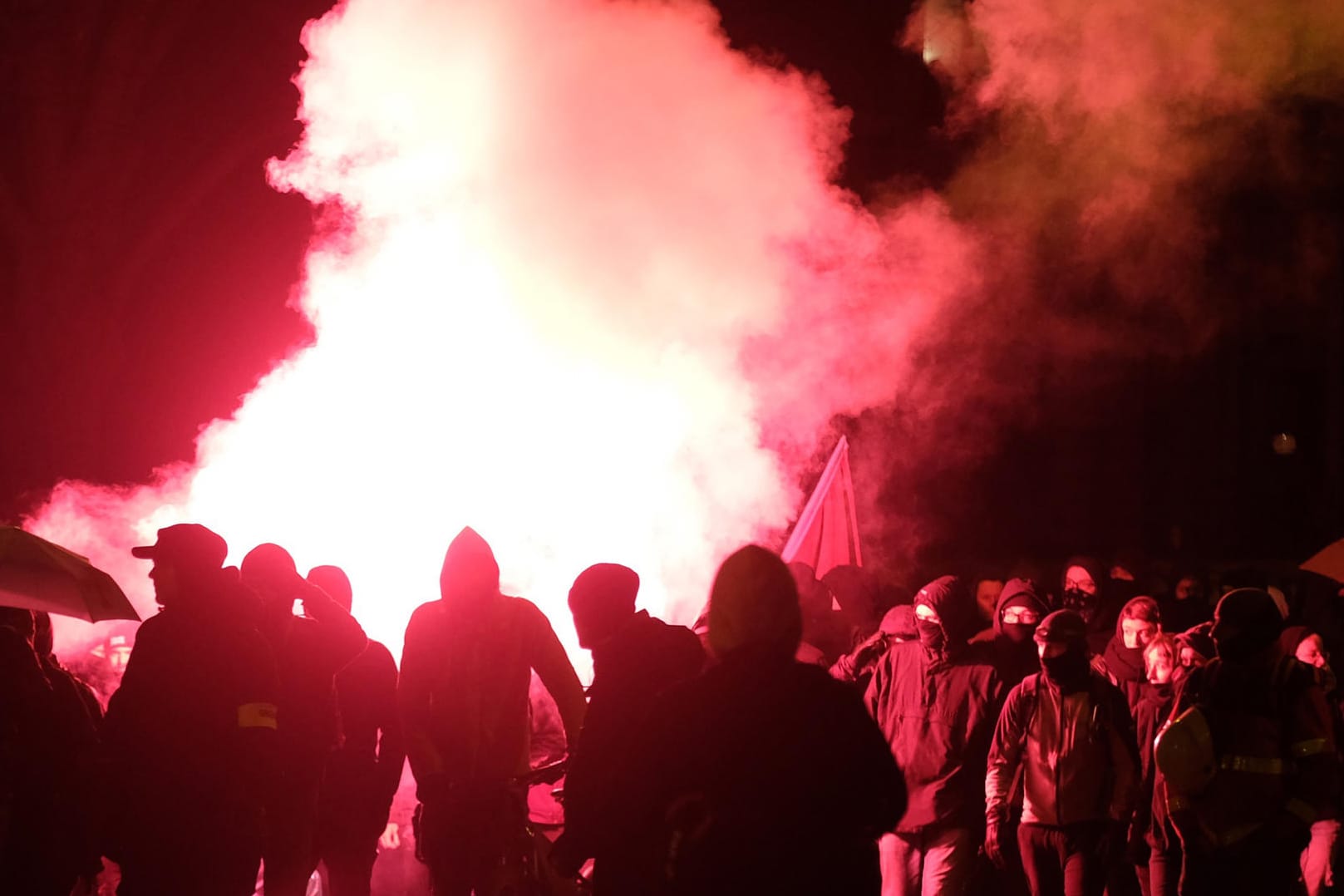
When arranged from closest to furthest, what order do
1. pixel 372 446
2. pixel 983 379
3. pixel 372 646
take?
pixel 372 646
pixel 372 446
pixel 983 379

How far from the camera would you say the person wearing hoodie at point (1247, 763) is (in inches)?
181

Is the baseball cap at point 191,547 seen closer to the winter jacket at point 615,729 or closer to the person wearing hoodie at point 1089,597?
the winter jacket at point 615,729

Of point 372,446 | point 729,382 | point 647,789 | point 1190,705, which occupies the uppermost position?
point 729,382

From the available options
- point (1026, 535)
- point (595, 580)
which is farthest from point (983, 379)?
point (595, 580)

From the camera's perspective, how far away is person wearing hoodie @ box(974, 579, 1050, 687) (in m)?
6.47

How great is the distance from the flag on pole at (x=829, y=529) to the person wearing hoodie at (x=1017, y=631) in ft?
8.15

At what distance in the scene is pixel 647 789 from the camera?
9.56ft

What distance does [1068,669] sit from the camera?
5.79 m

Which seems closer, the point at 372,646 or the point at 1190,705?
the point at 1190,705

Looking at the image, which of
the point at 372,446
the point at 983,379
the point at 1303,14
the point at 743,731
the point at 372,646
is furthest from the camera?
the point at 983,379

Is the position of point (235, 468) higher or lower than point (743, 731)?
higher

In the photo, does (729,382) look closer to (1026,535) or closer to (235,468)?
(235,468)

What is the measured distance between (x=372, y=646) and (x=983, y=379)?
54.1 feet

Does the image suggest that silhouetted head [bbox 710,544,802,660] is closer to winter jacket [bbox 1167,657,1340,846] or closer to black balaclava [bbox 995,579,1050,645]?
winter jacket [bbox 1167,657,1340,846]
